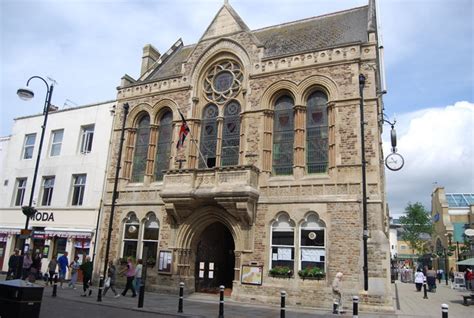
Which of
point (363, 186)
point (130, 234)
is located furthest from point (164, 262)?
point (363, 186)

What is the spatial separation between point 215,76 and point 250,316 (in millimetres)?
13149

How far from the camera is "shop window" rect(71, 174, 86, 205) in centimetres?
2487

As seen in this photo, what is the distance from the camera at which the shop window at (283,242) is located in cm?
1734

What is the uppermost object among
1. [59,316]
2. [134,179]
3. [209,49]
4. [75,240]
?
[209,49]

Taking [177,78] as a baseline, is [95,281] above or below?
below

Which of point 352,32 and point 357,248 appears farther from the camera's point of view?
point 352,32

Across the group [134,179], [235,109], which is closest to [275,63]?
[235,109]

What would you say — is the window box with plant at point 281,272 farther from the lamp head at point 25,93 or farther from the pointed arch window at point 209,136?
the lamp head at point 25,93

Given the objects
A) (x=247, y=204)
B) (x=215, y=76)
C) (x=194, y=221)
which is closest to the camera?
(x=247, y=204)

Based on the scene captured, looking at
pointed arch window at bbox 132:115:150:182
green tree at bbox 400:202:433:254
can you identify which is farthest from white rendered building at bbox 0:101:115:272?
green tree at bbox 400:202:433:254

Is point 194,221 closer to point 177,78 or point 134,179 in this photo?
point 134,179

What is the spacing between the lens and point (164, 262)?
19812mm

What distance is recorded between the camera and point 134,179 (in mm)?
22922

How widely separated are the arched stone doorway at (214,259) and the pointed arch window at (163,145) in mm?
4243
